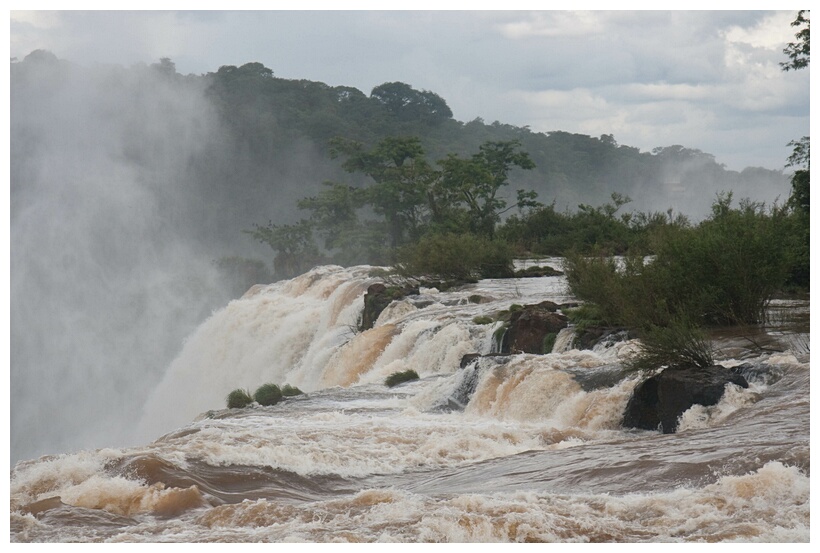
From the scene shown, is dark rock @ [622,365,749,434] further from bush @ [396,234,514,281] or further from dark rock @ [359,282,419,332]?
bush @ [396,234,514,281]

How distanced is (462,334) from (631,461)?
6.67 m

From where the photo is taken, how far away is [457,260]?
72.9ft

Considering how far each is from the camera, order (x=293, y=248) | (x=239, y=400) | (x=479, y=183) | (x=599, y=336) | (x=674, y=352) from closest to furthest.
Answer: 1. (x=674, y=352)
2. (x=599, y=336)
3. (x=239, y=400)
4. (x=479, y=183)
5. (x=293, y=248)

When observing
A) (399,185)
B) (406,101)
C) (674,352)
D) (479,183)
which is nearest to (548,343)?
(674,352)

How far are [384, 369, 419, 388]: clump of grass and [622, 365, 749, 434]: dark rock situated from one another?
14.5ft

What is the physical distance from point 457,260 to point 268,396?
982 centimetres

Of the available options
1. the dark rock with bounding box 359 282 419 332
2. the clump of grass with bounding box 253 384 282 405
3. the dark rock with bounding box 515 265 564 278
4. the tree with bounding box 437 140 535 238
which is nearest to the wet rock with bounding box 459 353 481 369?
the clump of grass with bounding box 253 384 282 405

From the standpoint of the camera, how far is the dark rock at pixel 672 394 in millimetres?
8938

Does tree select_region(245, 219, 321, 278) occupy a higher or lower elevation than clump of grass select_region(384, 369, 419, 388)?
higher

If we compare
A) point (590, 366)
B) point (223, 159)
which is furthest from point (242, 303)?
point (223, 159)

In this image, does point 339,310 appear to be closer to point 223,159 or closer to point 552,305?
point 552,305

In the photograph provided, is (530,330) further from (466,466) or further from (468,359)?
(466,466)

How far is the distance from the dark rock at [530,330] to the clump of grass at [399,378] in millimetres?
1247

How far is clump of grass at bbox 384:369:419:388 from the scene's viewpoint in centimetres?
1324
